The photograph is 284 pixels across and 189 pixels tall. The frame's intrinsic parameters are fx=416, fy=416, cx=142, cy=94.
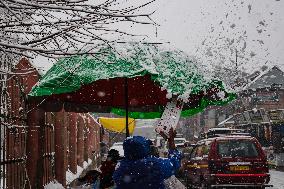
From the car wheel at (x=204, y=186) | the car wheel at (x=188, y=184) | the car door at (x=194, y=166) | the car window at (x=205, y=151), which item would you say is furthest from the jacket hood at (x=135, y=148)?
the car wheel at (x=188, y=184)

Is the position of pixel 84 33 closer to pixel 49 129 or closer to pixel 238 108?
pixel 49 129

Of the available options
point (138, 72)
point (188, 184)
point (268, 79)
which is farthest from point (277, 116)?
point (138, 72)

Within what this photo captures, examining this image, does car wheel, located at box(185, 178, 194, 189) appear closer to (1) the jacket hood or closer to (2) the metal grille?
(2) the metal grille

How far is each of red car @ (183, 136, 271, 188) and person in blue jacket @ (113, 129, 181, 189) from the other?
8953 mm

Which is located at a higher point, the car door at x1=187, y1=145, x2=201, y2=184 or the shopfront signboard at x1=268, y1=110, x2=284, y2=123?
the shopfront signboard at x1=268, y1=110, x2=284, y2=123

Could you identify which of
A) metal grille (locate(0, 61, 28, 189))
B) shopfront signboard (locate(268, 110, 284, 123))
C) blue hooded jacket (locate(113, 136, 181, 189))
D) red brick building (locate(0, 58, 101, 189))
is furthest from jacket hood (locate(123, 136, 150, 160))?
shopfront signboard (locate(268, 110, 284, 123))

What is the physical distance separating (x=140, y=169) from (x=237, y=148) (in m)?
9.70

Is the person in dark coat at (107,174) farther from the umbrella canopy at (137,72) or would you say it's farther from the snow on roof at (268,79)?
the snow on roof at (268,79)

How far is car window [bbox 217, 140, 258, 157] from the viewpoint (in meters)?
13.3

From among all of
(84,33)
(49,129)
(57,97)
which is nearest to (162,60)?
(84,33)

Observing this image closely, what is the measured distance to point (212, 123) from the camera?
74938 millimetres

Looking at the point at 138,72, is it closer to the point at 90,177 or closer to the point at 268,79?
the point at 90,177

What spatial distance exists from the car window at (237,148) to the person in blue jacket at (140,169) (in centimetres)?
926

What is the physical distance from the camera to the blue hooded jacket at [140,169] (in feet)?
13.8
